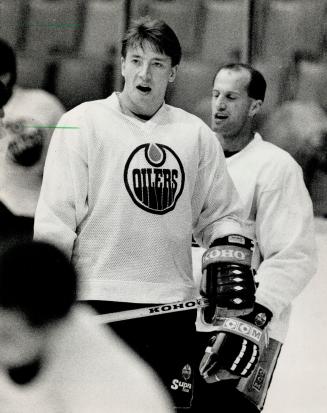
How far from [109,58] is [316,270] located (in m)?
0.57

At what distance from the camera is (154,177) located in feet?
4.69

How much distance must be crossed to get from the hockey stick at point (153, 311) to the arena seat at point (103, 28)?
48 cm

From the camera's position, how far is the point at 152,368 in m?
1.42

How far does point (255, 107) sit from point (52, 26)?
1.37 feet

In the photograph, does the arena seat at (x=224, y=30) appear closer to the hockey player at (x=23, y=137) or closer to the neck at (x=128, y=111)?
the neck at (x=128, y=111)

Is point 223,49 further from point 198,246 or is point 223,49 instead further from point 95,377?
point 95,377

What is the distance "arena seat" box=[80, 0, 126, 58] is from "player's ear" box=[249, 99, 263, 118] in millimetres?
280

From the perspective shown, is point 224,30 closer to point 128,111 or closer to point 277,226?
point 128,111

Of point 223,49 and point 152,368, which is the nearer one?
point 152,368

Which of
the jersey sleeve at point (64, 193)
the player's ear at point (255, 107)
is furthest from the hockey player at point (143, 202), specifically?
the player's ear at point (255, 107)

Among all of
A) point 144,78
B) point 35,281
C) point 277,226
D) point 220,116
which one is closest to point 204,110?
point 220,116

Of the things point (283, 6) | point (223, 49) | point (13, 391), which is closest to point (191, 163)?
point (223, 49)

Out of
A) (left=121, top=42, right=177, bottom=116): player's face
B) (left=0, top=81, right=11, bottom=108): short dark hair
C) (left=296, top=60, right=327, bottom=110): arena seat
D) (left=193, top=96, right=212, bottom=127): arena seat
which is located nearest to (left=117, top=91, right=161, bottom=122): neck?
(left=121, top=42, right=177, bottom=116): player's face

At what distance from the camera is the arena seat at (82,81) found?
150 cm
